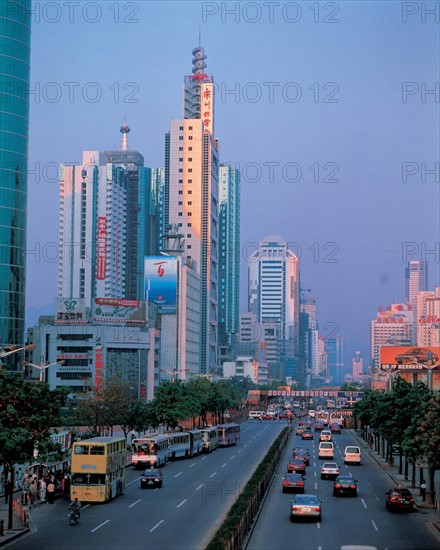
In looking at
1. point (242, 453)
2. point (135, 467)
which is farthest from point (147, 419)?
point (135, 467)

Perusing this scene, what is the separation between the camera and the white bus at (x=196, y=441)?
279 feet

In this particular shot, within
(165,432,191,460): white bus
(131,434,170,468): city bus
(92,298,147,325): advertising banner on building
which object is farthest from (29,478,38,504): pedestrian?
(92,298,147,325): advertising banner on building

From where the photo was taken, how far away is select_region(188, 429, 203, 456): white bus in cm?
8506

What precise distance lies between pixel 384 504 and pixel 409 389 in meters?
17.6

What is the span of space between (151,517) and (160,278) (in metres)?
142

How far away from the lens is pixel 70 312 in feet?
483

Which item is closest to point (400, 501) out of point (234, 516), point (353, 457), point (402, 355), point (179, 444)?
point (234, 516)

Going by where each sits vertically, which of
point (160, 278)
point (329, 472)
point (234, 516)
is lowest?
point (329, 472)

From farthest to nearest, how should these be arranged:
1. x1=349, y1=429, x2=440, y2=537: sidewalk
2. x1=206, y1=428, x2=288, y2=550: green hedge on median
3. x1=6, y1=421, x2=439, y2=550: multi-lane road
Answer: x1=349, y1=429, x2=440, y2=537: sidewalk → x1=6, y1=421, x2=439, y2=550: multi-lane road → x1=206, y1=428, x2=288, y2=550: green hedge on median

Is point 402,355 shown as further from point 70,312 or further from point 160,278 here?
point 160,278

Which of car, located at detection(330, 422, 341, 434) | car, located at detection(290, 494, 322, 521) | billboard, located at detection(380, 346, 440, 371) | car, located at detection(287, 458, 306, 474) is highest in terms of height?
billboard, located at detection(380, 346, 440, 371)

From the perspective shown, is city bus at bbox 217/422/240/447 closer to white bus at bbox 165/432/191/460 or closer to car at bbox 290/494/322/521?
white bus at bbox 165/432/191/460

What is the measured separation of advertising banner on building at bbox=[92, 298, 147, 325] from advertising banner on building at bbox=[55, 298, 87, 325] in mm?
2484

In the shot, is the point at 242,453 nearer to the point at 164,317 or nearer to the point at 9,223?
the point at 9,223
